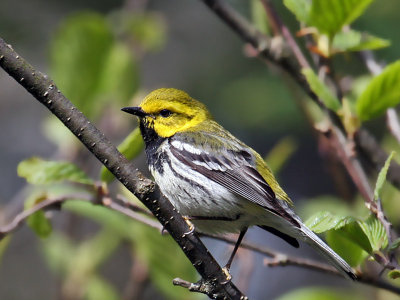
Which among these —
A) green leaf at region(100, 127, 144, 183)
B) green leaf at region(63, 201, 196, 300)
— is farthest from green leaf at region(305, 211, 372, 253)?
green leaf at region(63, 201, 196, 300)

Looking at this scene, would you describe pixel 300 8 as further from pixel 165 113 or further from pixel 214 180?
pixel 165 113

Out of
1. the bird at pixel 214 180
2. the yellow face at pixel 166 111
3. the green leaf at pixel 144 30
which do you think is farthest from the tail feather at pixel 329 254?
the green leaf at pixel 144 30

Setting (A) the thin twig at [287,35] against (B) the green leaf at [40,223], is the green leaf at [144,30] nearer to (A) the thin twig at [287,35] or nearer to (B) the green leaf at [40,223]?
(A) the thin twig at [287,35]

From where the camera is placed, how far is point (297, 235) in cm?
316

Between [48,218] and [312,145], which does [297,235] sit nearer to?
[48,218]

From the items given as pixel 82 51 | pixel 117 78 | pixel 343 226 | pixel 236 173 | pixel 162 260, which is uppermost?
pixel 82 51

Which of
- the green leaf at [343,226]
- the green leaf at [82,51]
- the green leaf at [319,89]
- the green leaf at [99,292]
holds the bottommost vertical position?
the green leaf at [343,226]

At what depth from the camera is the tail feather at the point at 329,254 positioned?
2646 millimetres

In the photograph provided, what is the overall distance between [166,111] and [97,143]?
1494 millimetres

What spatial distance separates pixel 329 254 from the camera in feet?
9.29

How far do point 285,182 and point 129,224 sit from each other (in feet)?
15.6

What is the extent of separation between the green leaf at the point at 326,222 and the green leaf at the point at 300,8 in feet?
3.12

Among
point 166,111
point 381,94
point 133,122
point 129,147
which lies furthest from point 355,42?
point 133,122

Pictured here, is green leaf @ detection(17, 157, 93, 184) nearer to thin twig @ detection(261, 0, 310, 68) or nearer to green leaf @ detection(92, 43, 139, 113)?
green leaf @ detection(92, 43, 139, 113)
